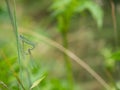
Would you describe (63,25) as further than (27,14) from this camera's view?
No

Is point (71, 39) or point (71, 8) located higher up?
point (71, 39)

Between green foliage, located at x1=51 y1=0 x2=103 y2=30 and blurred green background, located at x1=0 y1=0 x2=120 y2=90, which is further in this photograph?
green foliage, located at x1=51 y1=0 x2=103 y2=30

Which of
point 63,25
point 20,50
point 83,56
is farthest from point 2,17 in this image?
point 83,56

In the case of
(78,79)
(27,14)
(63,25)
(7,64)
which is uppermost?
(27,14)

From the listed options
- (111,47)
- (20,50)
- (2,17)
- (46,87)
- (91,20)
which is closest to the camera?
(20,50)

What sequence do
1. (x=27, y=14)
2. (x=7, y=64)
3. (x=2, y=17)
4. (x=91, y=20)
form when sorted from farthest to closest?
(x=27, y=14) < (x=91, y=20) < (x=2, y=17) < (x=7, y=64)

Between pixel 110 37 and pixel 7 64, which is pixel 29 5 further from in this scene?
pixel 7 64

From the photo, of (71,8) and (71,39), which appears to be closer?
(71,8)

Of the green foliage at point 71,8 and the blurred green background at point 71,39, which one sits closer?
the blurred green background at point 71,39
